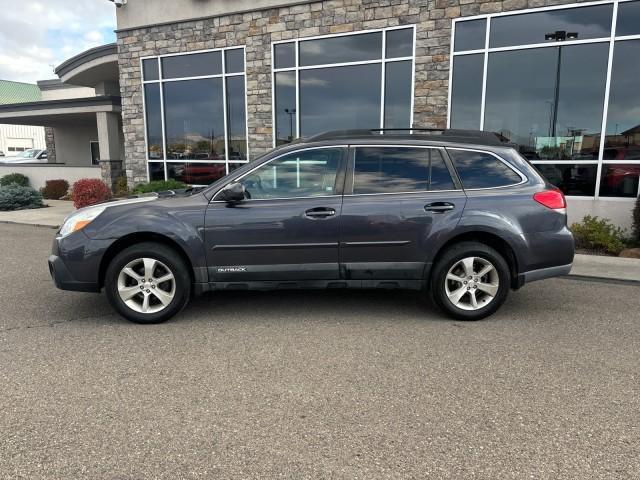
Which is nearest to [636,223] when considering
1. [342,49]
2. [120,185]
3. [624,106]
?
[624,106]

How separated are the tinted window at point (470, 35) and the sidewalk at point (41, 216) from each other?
32.3 feet

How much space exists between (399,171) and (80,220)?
3.13m

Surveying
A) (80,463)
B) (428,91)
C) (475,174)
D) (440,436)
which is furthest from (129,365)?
(428,91)

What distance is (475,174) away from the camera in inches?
182

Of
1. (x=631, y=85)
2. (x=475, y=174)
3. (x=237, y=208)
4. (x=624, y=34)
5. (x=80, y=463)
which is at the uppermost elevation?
(x=624, y=34)

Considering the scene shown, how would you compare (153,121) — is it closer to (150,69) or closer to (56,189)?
(150,69)

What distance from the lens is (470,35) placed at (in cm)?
938

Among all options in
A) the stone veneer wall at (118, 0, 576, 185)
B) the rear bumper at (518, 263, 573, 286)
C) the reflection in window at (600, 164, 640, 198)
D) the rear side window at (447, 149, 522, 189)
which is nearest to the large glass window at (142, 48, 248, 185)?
the stone veneer wall at (118, 0, 576, 185)

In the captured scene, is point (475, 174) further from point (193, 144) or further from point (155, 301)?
point (193, 144)

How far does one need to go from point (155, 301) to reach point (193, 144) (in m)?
9.04

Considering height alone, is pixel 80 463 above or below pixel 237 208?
below

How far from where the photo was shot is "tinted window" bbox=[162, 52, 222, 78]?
12.0 meters

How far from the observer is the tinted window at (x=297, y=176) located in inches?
179

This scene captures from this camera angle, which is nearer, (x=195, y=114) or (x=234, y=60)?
(x=234, y=60)
